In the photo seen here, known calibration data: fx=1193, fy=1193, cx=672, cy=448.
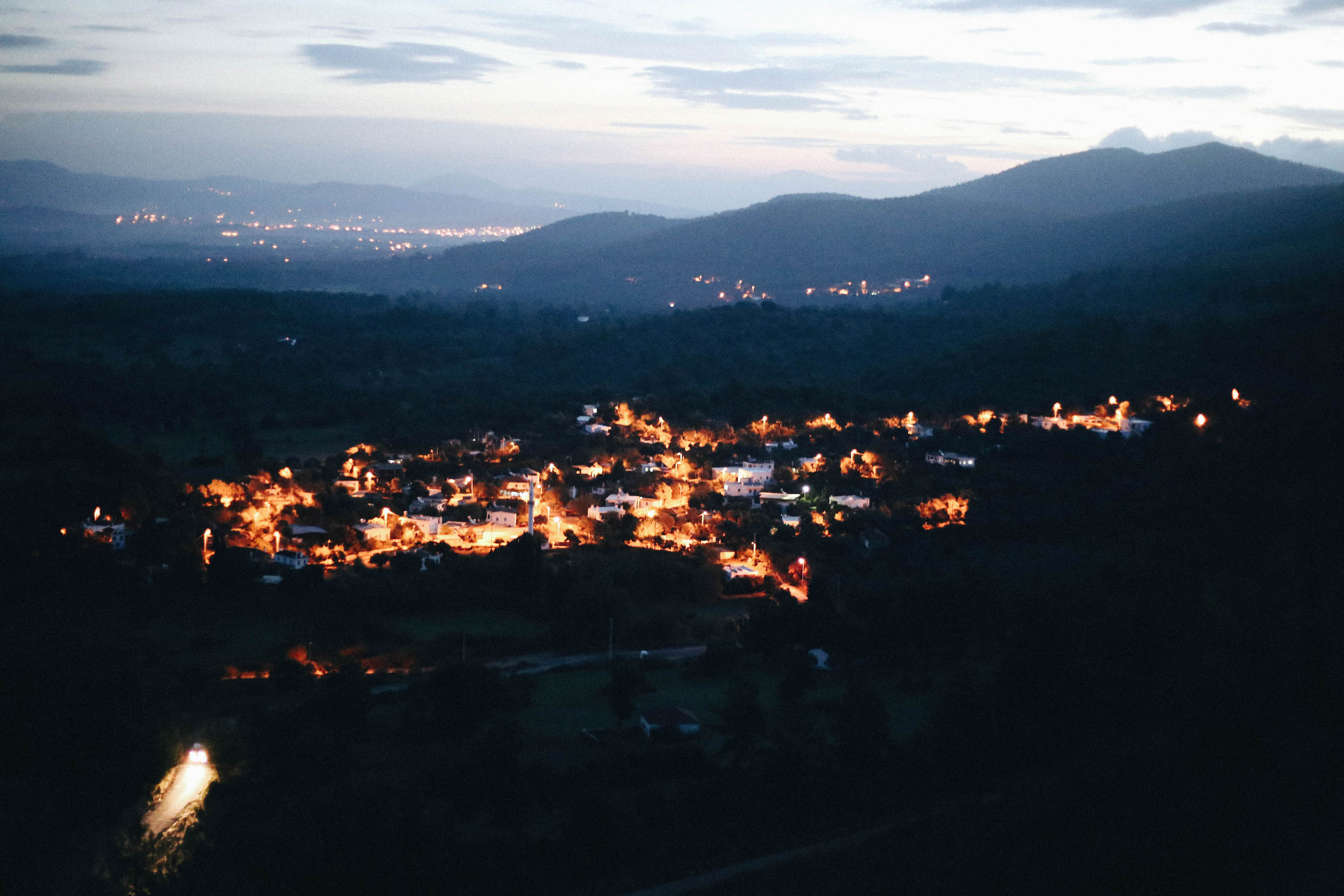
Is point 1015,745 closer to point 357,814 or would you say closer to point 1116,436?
point 357,814

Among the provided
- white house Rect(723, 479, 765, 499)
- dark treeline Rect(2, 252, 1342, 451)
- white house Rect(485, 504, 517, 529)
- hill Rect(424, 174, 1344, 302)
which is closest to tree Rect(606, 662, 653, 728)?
white house Rect(485, 504, 517, 529)

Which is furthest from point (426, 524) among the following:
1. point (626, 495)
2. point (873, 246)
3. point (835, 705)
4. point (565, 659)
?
point (873, 246)

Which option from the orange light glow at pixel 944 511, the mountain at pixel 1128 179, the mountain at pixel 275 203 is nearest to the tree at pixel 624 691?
the orange light glow at pixel 944 511

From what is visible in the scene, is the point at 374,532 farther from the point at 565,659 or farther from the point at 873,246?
the point at 873,246

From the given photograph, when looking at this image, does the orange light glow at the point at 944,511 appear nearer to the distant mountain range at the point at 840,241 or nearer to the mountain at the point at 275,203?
the distant mountain range at the point at 840,241

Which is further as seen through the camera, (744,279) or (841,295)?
(744,279)

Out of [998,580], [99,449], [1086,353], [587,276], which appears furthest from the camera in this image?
[587,276]

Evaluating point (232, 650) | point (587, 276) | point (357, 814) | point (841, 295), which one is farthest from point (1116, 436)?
point (587, 276)
